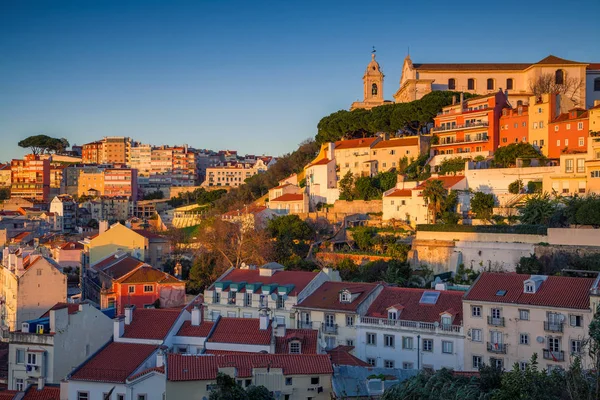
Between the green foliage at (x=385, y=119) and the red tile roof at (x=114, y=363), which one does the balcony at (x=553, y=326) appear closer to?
the red tile roof at (x=114, y=363)

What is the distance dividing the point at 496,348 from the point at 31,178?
11892 centimetres

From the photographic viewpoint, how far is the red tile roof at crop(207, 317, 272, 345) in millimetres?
31047

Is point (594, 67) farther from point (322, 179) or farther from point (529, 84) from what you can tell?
point (322, 179)

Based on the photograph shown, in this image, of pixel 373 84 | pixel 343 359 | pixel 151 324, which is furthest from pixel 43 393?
pixel 373 84

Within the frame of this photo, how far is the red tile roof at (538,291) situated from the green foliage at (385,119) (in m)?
39.8

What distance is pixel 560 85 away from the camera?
259ft

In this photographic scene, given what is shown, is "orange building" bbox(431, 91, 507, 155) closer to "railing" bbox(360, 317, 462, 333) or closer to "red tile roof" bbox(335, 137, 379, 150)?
"red tile roof" bbox(335, 137, 379, 150)

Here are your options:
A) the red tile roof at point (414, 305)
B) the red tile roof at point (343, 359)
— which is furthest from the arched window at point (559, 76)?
the red tile roof at point (343, 359)

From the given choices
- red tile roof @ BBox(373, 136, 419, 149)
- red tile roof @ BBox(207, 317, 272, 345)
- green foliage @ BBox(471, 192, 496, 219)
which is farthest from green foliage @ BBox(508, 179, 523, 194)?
red tile roof @ BBox(207, 317, 272, 345)

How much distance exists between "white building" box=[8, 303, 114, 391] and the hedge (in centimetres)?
2631

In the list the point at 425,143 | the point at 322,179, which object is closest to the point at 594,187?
the point at 425,143

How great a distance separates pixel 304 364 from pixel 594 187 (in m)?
32.7

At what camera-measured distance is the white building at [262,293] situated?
127 ft

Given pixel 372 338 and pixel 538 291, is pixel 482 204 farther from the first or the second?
pixel 372 338
